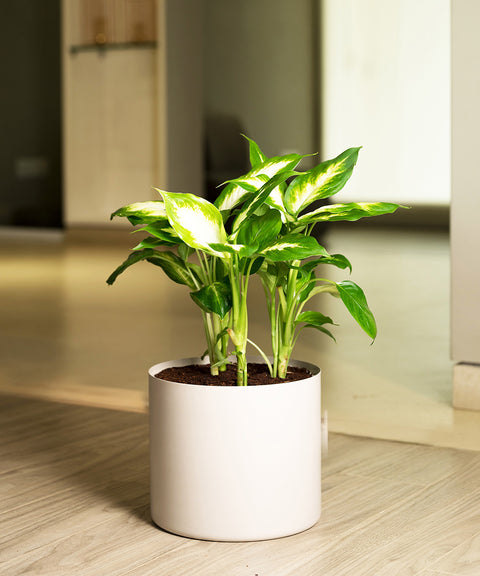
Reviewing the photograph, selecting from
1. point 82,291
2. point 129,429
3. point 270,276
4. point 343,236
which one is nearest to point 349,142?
point 343,236

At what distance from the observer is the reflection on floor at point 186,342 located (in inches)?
75.2

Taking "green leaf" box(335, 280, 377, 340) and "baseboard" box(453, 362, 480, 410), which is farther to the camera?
"baseboard" box(453, 362, 480, 410)

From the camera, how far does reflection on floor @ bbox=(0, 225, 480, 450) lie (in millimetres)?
1909

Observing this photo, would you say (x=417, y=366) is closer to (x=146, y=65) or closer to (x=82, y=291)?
(x=82, y=291)

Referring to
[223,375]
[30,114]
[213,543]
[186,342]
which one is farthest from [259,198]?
[30,114]

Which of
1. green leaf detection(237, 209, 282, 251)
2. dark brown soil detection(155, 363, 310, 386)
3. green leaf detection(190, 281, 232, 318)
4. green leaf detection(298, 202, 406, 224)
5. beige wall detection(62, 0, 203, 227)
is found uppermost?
beige wall detection(62, 0, 203, 227)

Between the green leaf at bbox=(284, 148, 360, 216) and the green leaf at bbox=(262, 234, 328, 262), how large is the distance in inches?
3.2

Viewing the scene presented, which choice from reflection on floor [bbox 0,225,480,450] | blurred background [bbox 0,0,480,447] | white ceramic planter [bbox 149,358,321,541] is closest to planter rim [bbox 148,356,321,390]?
white ceramic planter [bbox 149,358,321,541]

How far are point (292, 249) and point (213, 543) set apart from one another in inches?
15.4

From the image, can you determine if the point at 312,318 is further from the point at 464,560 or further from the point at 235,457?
the point at 464,560

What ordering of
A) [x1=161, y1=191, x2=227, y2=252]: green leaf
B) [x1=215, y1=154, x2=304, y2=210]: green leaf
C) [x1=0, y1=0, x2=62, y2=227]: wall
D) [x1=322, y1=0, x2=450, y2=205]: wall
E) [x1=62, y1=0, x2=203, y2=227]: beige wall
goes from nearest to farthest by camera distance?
[x1=161, y1=191, x2=227, y2=252]: green leaf → [x1=215, y1=154, x2=304, y2=210]: green leaf → [x1=62, y1=0, x2=203, y2=227]: beige wall → [x1=322, y1=0, x2=450, y2=205]: wall → [x1=0, y1=0, x2=62, y2=227]: wall

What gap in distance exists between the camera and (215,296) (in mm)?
1157

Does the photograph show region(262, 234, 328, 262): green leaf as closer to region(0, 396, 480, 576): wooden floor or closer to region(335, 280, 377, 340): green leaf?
region(335, 280, 377, 340): green leaf

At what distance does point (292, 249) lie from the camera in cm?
112
